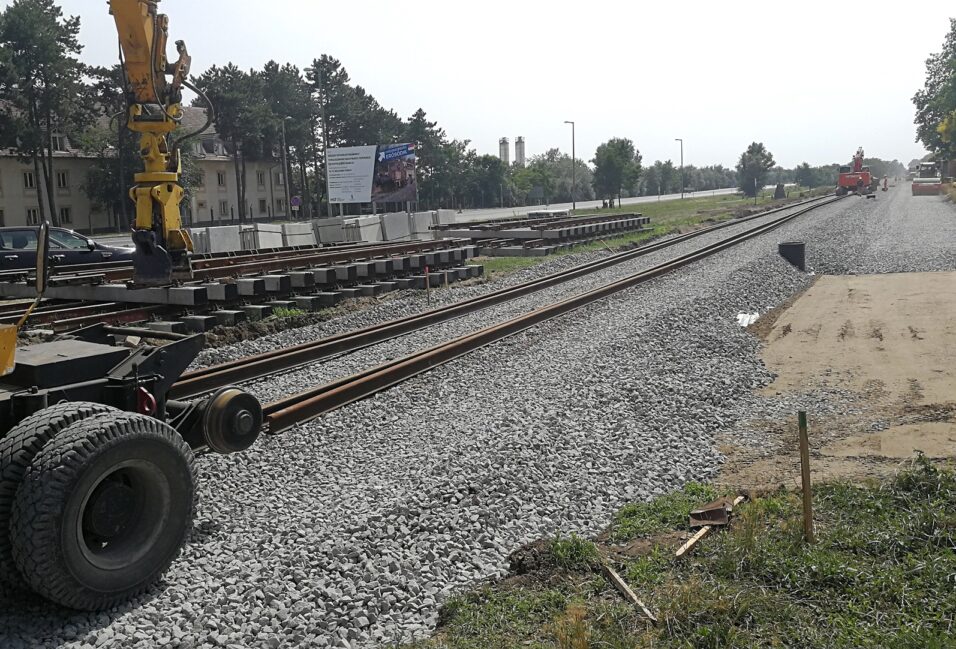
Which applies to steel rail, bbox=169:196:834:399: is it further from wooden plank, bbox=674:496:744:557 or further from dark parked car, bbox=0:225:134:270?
dark parked car, bbox=0:225:134:270

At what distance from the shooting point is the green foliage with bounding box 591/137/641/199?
8031 cm

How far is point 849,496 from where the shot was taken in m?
5.96

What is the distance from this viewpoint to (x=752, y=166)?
97438 mm

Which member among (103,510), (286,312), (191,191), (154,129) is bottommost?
(103,510)

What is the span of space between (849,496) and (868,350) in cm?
768

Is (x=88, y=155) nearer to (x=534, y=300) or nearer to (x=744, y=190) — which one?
(x=534, y=300)

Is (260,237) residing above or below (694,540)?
above

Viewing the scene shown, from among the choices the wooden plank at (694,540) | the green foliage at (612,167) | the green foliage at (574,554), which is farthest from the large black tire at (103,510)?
the green foliage at (612,167)

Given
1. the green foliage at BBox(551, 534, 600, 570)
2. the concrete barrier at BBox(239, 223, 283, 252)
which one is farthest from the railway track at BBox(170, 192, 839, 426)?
the concrete barrier at BBox(239, 223, 283, 252)

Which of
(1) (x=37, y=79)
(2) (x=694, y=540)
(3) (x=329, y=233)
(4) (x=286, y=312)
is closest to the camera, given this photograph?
(2) (x=694, y=540)

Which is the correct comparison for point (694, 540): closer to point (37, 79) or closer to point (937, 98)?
point (37, 79)

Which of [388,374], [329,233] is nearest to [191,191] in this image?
[329,233]

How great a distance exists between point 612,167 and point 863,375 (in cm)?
7180

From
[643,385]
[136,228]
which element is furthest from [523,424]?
[136,228]
